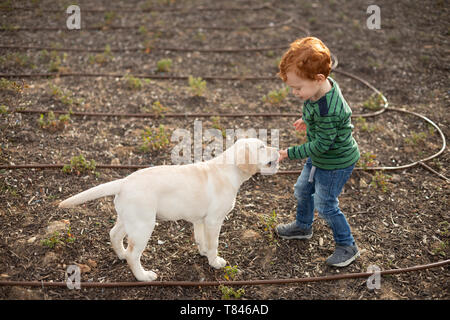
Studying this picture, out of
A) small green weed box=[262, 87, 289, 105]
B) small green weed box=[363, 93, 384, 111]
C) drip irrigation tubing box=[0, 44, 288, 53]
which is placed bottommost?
small green weed box=[363, 93, 384, 111]

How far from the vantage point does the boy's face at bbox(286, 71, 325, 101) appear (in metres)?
3.15

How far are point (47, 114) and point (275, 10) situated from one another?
7599mm

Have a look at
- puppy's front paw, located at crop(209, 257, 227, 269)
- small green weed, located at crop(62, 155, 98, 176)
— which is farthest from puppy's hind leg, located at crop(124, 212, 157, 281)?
small green weed, located at crop(62, 155, 98, 176)

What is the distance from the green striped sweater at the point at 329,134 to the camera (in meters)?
3.19

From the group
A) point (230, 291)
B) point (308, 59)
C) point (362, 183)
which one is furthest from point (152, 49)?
point (230, 291)

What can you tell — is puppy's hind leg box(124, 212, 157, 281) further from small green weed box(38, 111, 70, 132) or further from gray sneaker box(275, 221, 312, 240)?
small green weed box(38, 111, 70, 132)

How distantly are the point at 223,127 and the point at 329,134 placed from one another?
319cm

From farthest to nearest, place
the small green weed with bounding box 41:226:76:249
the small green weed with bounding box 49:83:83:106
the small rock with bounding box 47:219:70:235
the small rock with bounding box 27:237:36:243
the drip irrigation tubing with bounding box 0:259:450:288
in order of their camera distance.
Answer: the small green weed with bounding box 49:83:83:106, the small rock with bounding box 47:219:70:235, the small rock with bounding box 27:237:36:243, the small green weed with bounding box 41:226:76:249, the drip irrigation tubing with bounding box 0:259:450:288

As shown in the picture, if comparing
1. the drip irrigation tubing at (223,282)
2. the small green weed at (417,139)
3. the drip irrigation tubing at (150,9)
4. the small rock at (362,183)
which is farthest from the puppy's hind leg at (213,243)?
the drip irrigation tubing at (150,9)

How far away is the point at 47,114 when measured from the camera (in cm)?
621

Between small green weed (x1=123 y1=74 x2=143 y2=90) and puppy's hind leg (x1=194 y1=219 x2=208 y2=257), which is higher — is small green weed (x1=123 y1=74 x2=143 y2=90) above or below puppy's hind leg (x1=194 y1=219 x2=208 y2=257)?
above

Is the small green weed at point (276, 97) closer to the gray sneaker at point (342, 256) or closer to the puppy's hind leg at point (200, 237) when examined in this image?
the gray sneaker at point (342, 256)

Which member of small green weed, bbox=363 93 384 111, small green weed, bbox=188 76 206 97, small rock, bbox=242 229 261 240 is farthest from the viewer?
small green weed, bbox=188 76 206 97

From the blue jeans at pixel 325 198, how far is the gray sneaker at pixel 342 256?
0.05 m
